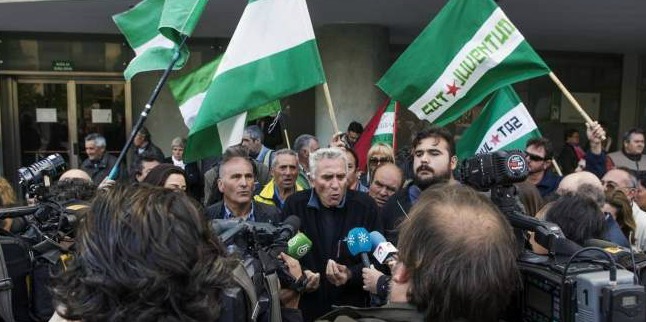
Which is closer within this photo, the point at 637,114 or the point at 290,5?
the point at 290,5

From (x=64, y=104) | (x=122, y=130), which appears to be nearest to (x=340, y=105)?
(x=122, y=130)

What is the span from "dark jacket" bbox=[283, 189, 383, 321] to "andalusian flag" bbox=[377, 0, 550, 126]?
123cm

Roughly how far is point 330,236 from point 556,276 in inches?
69.1

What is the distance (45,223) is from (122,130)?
7.34 metres

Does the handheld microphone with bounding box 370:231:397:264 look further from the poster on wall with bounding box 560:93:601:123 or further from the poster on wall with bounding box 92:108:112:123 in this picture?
the poster on wall with bounding box 560:93:601:123

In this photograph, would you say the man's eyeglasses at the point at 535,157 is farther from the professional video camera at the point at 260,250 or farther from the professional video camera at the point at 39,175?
the professional video camera at the point at 39,175

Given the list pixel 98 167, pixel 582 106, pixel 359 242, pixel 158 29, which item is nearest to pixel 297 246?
pixel 359 242

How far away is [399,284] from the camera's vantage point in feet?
4.73

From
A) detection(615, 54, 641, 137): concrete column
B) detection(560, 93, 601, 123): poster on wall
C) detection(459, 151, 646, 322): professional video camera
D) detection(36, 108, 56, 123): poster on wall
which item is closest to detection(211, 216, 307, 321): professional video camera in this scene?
detection(459, 151, 646, 322): professional video camera

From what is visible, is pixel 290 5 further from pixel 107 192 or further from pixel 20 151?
pixel 20 151

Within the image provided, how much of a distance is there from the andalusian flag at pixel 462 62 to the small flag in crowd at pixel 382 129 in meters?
1.11

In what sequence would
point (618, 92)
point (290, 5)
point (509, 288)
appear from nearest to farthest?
point (509, 288) → point (290, 5) → point (618, 92)

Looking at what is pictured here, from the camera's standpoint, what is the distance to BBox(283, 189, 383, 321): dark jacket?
297cm

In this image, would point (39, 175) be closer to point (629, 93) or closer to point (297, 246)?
point (297, 246)
